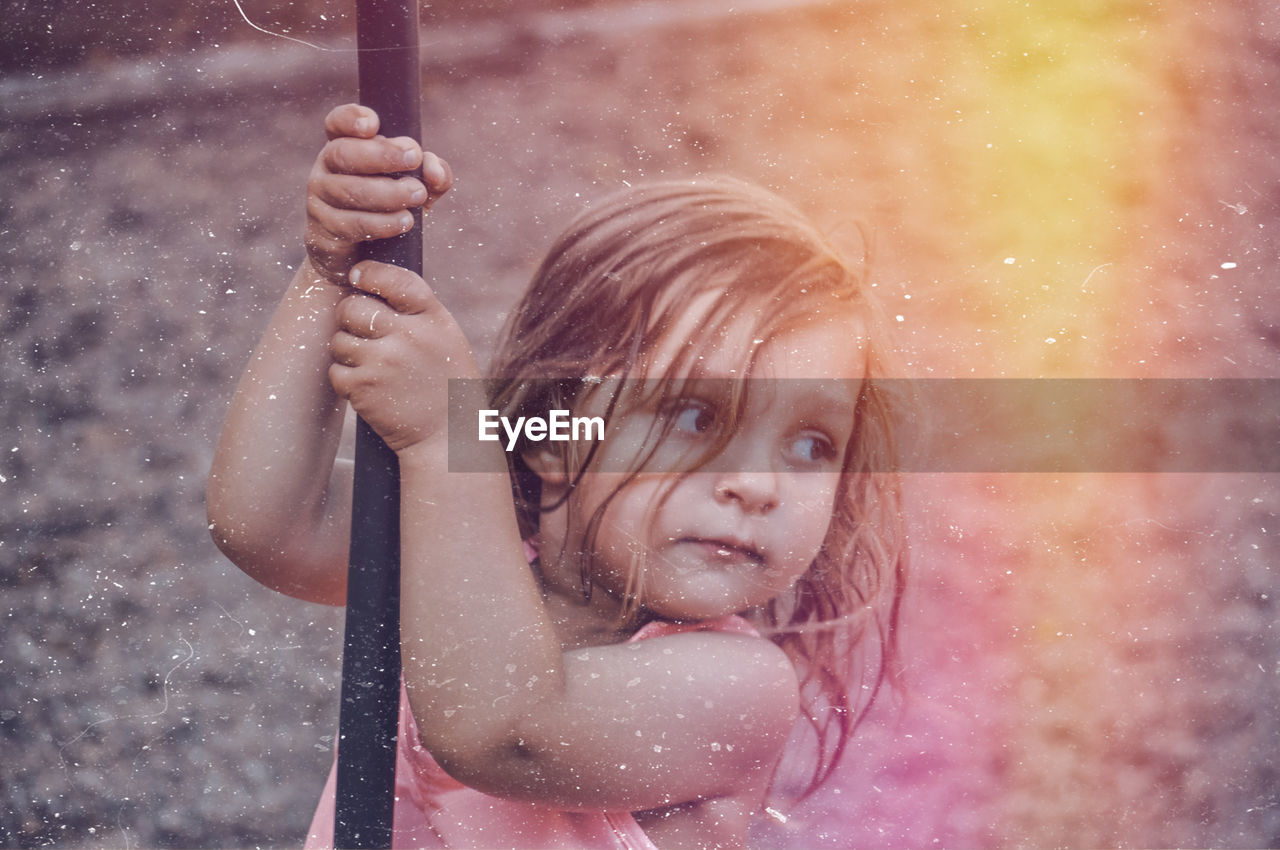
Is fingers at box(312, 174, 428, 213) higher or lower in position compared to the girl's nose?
higher

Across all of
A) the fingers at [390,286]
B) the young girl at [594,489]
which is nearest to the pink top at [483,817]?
the young girl at [594,489]

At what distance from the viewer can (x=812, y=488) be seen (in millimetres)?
378

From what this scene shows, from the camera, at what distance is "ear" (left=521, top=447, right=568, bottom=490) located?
0.39 m

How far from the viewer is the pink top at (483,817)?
1.28 ft

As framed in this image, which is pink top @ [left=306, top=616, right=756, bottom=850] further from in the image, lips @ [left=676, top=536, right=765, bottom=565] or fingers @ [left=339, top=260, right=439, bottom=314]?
fingers @ [left=339, top=260, right=439, bottom=314]

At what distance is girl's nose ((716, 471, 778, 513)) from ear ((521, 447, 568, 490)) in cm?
6

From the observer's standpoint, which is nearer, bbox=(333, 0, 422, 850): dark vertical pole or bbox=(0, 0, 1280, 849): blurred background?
bbox=(333, 0, 422, 850): dark vertical pole

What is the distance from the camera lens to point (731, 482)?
0.36 m

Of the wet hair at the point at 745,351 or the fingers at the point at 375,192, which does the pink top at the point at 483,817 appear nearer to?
the wet hair at the point at 745,351

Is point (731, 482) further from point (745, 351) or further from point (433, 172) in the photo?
point (433, 172)

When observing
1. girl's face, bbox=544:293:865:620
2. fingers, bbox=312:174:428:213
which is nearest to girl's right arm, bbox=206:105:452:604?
fingers, bbox=312:174:428:213

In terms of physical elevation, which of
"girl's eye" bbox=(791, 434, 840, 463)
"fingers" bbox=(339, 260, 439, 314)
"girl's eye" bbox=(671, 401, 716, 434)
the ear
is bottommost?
the ear

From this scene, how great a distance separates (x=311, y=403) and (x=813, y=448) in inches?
7.7

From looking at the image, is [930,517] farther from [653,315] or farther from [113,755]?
[113,755]
